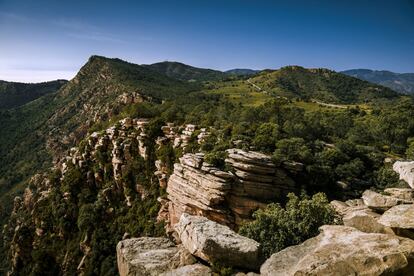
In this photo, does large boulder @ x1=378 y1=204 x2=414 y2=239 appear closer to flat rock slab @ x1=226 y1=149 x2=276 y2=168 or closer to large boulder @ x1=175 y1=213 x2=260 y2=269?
large boulder @ x1=175 y1=213 x2=260 y2=269

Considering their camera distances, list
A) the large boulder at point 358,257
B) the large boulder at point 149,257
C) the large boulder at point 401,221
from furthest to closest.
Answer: the large boulder at point 149,257, the large boulder at point 401,221, the large boulder at point 358,257

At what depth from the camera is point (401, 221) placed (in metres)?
16.5

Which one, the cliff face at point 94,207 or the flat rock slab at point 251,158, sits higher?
the flat rock slab at point 251,158

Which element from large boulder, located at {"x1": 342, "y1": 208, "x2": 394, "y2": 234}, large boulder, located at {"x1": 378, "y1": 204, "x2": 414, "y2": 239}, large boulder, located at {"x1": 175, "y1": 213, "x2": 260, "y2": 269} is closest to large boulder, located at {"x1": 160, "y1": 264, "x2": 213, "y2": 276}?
large boulder, located at {"x1": 175, "y1": 213, "x2": 260, "y2": 269}

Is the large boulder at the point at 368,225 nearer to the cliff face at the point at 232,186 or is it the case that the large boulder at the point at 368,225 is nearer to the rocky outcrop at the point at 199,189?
the cliff face at the point at 232,186

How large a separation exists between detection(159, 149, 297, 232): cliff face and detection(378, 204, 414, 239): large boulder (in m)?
32.4

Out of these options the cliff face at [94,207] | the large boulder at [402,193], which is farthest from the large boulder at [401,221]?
the cliff face at [94,207]

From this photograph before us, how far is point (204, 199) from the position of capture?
50438 mm

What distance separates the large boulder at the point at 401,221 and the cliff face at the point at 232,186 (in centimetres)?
3236

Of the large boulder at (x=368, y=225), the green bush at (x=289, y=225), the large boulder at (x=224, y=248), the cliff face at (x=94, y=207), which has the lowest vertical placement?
the cliff face at (x=94, y=207)

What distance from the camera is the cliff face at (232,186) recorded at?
49562 mm

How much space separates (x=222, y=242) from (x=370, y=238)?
780cm

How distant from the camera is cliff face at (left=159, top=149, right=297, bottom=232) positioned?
163 ft

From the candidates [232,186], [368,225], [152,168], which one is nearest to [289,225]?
[368,225]
